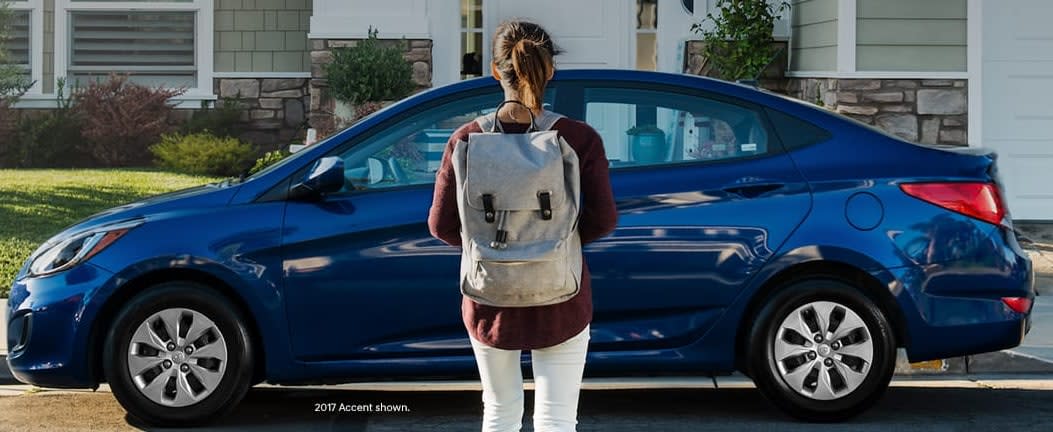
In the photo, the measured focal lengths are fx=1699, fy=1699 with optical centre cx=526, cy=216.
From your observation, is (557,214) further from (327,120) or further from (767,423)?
(327,120)

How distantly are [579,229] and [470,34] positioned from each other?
12.0 metres

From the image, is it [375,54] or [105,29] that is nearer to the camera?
[375,54]

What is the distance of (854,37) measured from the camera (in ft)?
45.8

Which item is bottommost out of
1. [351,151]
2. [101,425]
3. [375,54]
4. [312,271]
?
[101,425]

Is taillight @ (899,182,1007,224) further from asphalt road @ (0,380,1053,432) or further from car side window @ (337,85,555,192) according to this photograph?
car side window @ (337,85,555,192)

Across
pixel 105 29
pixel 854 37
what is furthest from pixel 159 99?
pixel 854 37

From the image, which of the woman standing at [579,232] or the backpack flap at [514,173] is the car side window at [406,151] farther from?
the backpack flap at [514,173]

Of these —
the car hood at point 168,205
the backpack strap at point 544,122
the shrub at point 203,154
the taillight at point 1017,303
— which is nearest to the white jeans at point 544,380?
the backpack strap at point 544,122

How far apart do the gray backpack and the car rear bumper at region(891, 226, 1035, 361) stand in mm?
3034

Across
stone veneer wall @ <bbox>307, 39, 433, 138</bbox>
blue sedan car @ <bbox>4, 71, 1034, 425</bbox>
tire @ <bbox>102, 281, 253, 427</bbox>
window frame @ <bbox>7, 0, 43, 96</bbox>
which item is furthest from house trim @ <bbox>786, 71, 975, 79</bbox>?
window frame @ <bbox>7, 0, 43, 96</bbox>

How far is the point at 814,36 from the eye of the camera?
1499 centimetres

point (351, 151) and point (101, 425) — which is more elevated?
point (351, 151)

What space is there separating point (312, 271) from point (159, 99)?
11662mm

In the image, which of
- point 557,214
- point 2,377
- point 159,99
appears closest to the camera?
point 557,214
